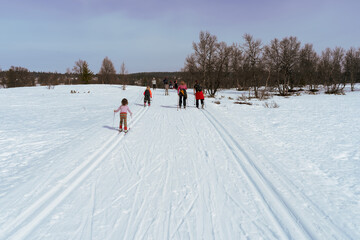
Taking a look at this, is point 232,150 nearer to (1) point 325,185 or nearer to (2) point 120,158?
(1) point 325,185

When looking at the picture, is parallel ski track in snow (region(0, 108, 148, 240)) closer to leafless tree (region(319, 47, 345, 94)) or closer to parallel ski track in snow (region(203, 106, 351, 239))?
parallel ski track in snow (region(203, 106, 351, 239))

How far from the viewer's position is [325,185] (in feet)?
13.1

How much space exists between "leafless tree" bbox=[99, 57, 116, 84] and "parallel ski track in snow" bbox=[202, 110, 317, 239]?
6531 cm

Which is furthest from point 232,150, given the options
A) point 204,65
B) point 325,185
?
point 204,65

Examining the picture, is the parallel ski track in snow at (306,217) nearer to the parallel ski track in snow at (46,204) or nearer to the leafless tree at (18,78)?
the parallel ski track in snow at (46,204)

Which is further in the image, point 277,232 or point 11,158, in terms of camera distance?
point 11,158

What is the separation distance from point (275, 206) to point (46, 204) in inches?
148

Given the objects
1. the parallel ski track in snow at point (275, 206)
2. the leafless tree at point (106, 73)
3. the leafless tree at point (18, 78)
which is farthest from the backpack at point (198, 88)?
the leafless tree at point (18, 78)

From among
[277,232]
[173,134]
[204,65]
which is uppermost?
[204,65]

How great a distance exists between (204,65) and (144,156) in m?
29.5

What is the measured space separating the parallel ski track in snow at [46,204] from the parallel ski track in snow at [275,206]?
3.42 meters

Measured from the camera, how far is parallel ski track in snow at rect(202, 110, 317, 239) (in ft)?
8.98

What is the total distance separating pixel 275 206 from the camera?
129 inches

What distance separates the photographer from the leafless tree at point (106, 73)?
6456 centimetres
